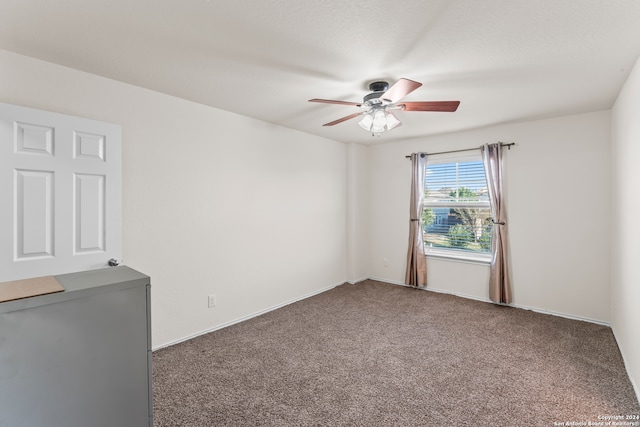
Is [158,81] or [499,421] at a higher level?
[158,81]

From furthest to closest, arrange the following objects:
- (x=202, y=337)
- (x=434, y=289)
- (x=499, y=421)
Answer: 1. (x=434, y=289)
2. (x=202, y=337)
3. (x=499, y=421)

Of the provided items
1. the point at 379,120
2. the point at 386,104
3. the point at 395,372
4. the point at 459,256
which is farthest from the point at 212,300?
the point at 459,256

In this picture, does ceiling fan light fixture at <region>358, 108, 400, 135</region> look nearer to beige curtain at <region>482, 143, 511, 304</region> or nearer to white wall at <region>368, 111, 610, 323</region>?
beige curtain at <region>482, 143, 511, 304</region>

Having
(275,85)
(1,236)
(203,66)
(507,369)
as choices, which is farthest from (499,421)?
(1,236)

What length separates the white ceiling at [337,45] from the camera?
1562 mm

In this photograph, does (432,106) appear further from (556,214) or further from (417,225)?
(417,225)

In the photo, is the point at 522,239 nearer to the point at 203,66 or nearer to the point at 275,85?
the point at 275,85

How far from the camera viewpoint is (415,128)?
3.98m

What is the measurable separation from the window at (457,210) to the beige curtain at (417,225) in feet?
0.47

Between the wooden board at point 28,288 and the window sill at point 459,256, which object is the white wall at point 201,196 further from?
the window sill at point 459,256

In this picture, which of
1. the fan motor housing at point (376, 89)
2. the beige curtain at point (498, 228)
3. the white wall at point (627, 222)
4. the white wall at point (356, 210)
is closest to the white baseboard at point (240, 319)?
the white wall at point (356, 210)

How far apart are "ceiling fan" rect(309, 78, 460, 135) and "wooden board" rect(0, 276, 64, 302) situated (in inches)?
71.8

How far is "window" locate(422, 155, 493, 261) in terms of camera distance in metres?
4.16

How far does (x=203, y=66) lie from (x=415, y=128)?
275 centimetres
